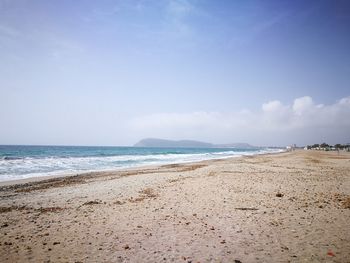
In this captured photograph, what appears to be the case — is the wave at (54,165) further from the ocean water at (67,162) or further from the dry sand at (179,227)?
the dry sand at (179,227)

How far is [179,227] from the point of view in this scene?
263 inches

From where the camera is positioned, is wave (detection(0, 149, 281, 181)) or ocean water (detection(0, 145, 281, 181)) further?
ocean water (detection(0, 145, 281, 181))

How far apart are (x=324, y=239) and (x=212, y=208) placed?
11.7 feet

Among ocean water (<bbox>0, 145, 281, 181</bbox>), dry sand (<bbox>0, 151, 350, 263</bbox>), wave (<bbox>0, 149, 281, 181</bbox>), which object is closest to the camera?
dry sand (<bbox>0, 151, 350, 263</bbox>)

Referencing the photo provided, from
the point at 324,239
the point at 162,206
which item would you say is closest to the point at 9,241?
the point at 162,206

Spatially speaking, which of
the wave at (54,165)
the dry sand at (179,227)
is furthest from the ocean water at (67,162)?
the dry sand at (179,227)

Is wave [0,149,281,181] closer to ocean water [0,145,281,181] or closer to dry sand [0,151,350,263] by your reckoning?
ocean water [0,145,281,181]

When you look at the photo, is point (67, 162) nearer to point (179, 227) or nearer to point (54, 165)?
point (54, 165)

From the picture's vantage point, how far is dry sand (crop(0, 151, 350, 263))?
5.14 m

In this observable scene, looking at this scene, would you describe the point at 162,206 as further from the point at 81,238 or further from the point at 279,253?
the point at 279,253

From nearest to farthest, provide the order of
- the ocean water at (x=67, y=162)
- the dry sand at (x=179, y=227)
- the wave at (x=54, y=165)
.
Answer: the dry sand at (x=179, y=227)
the wave at (x=54, y=165)
the ocean water at (x=67, y=162)

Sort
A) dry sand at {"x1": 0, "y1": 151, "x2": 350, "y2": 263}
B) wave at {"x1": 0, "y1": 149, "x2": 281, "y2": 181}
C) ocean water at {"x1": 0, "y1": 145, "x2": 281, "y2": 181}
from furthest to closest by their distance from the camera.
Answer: ocean water at {"x1": 0, "y1": 145, "x2": 281, "y2": 181} < wave at {"x1": 0, "y1": 149, "x2": 281, "y2": 181} < dry sand at {"x1": 0, "y1": 151, "x2": 350, "y2": 263}

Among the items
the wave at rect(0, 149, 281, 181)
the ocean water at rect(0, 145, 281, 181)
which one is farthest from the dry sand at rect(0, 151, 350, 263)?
the ocean water at rect(0, 145, 281, 181)

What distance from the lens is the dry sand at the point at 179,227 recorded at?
5.14 meters
